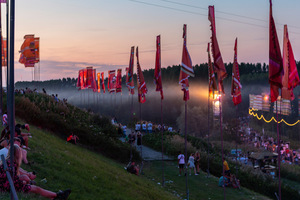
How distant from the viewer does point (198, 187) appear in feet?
68.8

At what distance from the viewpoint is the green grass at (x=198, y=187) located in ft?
62.9

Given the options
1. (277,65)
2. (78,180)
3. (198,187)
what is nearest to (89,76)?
(198,187)

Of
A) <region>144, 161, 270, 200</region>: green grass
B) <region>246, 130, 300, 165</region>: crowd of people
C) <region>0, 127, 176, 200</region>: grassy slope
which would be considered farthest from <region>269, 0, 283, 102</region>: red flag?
<region>246, 130, 300, 165</region>: crowd of people

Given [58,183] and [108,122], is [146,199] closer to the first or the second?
[58,183]

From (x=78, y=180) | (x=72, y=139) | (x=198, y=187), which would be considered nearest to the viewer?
(x=78, y=180)

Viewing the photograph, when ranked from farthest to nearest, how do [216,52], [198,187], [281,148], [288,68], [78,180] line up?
[281,148]
[198,187]
[216,52]
[288,68]
[78,180]

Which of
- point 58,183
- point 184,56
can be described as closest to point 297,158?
point 184,56

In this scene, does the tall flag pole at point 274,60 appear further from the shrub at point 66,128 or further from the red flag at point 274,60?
the shrub at point 66,128

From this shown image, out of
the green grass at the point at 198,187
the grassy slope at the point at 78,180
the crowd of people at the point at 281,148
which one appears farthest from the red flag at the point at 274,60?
the crowd of people at the point at 281,148

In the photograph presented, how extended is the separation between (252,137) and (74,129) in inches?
1528

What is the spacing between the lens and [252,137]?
60531 millimetres

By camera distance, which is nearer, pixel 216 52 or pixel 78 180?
pixel 78 180

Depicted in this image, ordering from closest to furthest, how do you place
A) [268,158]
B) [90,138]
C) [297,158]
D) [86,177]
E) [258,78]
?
[86,177], [90,138], [268,158], [297,158], [258,78]

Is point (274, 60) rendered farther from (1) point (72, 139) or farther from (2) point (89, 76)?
(2) point (89, 76)
